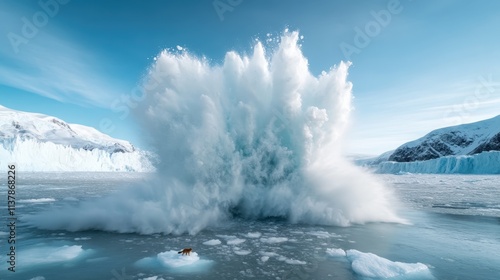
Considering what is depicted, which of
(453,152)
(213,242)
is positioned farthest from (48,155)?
(453,152)

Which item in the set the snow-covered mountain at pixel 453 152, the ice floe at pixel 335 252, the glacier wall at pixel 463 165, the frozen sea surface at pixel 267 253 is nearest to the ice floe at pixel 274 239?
the frozen sea surface at pixel 267 253

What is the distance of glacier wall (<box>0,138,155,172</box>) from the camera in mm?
73062

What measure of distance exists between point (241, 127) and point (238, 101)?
1.48 metres

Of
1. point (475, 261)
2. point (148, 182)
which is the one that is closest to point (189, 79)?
point (148, 182)

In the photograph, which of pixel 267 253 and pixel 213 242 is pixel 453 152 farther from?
pixel 213 242

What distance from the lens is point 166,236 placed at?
10039 millimetres

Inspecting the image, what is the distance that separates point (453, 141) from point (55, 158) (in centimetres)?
16722

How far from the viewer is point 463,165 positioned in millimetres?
73375

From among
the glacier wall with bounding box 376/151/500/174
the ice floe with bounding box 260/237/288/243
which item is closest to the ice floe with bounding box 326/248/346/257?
the ice floe with bounding box 260/237/288/243

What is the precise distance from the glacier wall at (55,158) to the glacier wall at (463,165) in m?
85.3

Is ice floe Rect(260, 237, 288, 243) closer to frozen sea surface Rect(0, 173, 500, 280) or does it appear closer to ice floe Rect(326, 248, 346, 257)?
frozen sea surface Rect(0, 173, 500, 280)

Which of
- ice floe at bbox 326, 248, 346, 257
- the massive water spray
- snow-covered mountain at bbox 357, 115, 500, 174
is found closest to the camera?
ice floe at bbox 326, 248, 346, 257

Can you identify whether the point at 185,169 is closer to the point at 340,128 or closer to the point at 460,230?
the point at 340,128

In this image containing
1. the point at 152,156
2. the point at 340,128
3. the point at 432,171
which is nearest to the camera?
the point at 152,156
